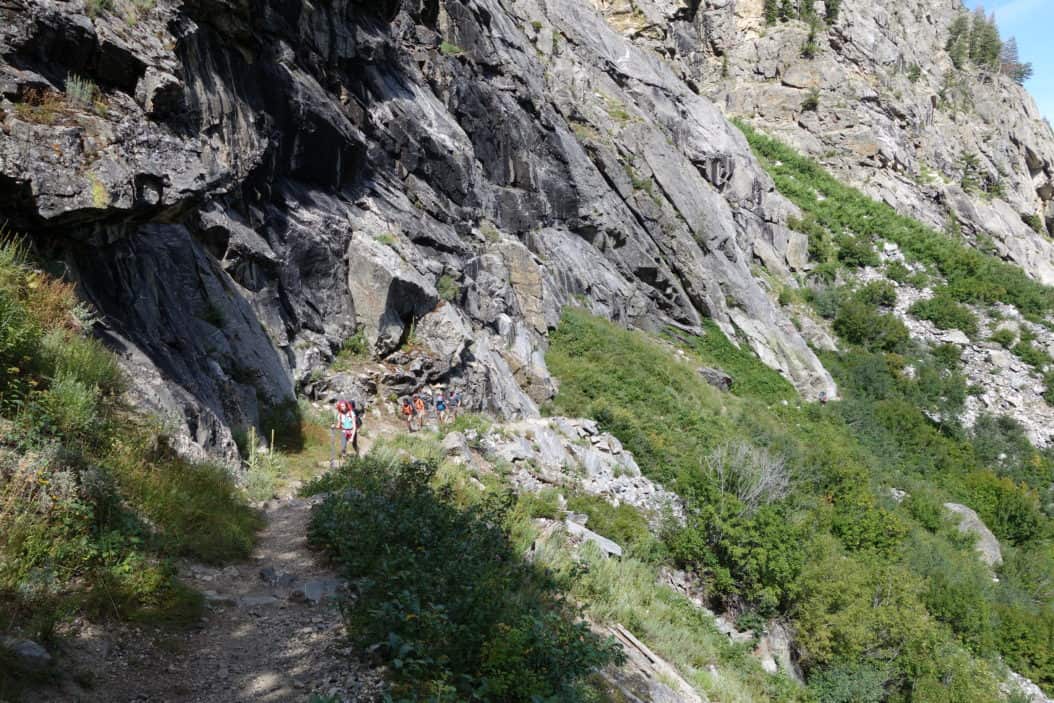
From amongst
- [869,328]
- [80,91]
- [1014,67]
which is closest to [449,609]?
[80,91]

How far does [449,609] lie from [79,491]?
9.28 feet

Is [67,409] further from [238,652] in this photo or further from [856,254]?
[856,254]

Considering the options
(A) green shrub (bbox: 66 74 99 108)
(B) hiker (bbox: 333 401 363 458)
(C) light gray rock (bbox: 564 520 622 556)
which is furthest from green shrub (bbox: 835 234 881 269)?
(A) green shrub (bbox: 66 74 99 108)

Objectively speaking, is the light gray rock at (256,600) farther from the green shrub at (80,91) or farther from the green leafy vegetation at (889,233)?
the green leafy vegetation at (889,233)

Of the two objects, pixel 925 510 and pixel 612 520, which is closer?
pixel 612 520

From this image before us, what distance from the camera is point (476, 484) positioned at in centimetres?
1036

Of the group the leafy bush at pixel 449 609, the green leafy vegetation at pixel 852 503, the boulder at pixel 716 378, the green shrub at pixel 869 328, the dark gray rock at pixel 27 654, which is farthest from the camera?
the green shrub at pixel 869 328

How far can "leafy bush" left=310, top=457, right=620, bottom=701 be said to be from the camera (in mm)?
3887

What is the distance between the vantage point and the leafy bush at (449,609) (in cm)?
389

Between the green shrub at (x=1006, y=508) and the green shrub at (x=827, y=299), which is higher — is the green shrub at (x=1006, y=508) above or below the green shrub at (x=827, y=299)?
below

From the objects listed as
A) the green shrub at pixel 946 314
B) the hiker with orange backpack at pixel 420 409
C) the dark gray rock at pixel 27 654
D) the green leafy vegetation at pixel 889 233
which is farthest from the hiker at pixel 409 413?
the green shrub at pixel 946 314

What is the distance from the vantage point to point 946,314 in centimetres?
A: 3419

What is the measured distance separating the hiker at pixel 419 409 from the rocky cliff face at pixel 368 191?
0.73 m

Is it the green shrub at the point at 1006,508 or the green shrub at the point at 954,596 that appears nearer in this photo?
the green shrub at the point at 954,596
